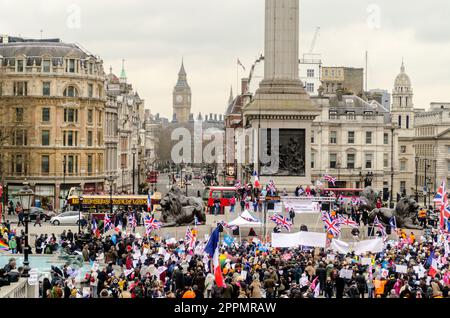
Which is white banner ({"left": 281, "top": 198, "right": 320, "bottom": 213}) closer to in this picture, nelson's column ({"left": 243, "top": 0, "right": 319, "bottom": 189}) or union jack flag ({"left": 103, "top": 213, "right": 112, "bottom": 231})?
nelson's column ({"left": 243, "top": 0, "right": 319, "bottom": 189})

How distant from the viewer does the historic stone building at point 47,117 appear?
3093 inches

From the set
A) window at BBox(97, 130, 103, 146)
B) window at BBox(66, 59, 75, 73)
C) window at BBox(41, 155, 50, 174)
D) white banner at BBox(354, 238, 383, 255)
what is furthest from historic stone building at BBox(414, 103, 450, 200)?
white banner at BBox(354, 238, 383, 255)

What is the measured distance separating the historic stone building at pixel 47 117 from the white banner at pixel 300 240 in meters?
47.8

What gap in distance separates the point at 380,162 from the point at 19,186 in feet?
124

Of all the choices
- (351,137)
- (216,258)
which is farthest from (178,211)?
(351,137)

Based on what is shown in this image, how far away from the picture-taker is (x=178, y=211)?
4625 centimetres

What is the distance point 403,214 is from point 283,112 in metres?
14.6

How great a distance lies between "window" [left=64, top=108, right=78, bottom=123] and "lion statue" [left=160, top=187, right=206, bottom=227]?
35.9 m

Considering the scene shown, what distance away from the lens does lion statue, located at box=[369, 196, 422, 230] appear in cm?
4531

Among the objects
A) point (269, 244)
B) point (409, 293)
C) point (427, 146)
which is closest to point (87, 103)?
point (269, 244)

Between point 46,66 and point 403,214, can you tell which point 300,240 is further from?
point 46,66

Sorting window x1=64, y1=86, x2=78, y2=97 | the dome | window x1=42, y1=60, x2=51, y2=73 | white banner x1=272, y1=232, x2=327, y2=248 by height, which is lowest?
white banner x1=272, y1=232, x2=327, y2=248

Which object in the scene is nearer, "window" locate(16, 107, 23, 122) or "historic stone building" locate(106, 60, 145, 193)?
"window" locate(16, 107, 23, 122)

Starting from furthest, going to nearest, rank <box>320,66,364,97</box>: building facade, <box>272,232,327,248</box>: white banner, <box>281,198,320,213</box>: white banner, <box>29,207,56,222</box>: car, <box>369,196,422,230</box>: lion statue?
<box>320,66,364,97</box>: building facade < <box>29,207,56,222</box>: car < <box>281,198,320,213</box>: white banner < <box>369,196,422,230</box>: lion statue < <box>272,232,327,248</box>: white banner
